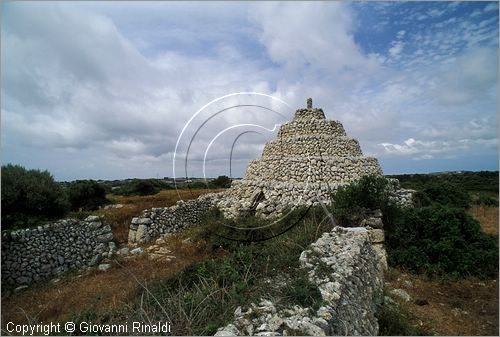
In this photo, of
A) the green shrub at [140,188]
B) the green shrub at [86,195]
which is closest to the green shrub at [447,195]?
the green shrub at [86,195]

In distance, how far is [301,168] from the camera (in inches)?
546

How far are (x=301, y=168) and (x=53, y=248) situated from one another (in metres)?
9.86

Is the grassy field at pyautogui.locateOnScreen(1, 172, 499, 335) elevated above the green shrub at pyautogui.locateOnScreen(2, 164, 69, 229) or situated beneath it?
situated beneath

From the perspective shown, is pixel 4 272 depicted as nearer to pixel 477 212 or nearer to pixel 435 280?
pixel 435 280

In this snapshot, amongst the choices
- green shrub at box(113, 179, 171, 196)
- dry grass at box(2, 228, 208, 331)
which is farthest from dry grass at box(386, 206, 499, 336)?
green shrub at box(113, 179, 171, 196)

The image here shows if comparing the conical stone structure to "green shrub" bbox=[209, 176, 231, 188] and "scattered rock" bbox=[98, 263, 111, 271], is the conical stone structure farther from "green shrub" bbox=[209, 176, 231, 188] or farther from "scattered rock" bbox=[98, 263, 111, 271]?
"green shrub" bbox=[209, 176, 231, 188]

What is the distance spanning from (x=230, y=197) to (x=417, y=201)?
28.5 ft

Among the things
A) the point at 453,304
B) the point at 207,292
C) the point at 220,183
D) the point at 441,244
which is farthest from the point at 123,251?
the point at 220,183

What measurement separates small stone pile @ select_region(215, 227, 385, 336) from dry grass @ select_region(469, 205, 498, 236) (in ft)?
27.8

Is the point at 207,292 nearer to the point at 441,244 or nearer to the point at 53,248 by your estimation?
the point at 441,244

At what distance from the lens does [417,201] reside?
46.9ft

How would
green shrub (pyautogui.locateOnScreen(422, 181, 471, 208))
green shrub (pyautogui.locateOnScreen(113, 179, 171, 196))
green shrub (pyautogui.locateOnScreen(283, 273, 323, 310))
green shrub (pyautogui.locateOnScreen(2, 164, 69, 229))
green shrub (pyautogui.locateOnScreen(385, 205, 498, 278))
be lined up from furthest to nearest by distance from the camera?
1. green shrub (pyautogui.locateOnScreen(113, 179, 171, 196))
2. green shrub (pyautogui.locateOnScreen(422, 181, 471, 208))
3. green shrub (pyautogui.locateOnScreen(2, 164, 69, 229))
4. green shrub (pyautogui.locateOnScreen(385, 205, 498, 278))
5. green shrub (pyautogui.locateOnScreen(283, 273, 323, 310))

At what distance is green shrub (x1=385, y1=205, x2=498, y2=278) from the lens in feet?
30.3

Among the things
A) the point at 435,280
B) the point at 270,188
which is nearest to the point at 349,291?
the point at 435,280
